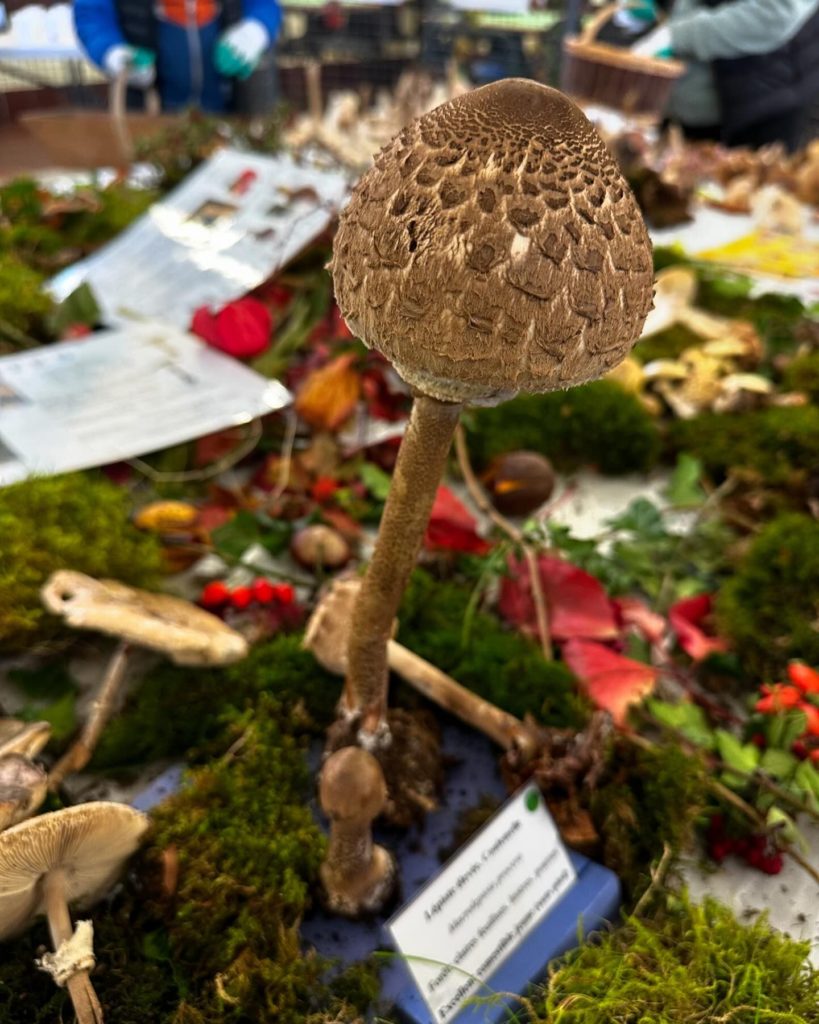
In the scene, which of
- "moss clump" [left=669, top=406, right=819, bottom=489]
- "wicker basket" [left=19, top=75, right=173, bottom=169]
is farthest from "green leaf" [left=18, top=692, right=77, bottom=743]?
"wicker basket" [left=19, top=75, right=173, bottom=169]

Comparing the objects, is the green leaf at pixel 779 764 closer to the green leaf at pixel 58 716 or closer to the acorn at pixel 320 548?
the acorn at pixel 320 548

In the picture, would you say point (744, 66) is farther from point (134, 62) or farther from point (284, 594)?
point (284, 594)

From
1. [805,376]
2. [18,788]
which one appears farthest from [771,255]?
[18,788]

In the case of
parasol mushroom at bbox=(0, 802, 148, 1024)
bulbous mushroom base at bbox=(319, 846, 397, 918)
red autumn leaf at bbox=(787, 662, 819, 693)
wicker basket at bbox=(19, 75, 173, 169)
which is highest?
wicker basket at bbox=(19, 75, 173, 169)

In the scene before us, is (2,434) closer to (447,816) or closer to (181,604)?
(181,604)

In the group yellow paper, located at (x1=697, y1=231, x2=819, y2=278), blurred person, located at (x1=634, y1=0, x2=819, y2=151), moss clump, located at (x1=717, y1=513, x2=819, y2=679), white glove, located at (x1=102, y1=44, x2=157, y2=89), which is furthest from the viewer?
blurred person, located at (x1=634, y1=0, x2=819, y2=151)

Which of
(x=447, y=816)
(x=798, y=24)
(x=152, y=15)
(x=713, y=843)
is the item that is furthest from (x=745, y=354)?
(x=152, y=15)

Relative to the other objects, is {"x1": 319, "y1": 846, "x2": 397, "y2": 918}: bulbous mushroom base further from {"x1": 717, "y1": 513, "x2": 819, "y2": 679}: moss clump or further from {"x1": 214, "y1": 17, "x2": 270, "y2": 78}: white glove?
{"x1": 214, "y1": 17, "x2": 270, "y2": 78}: white glove
